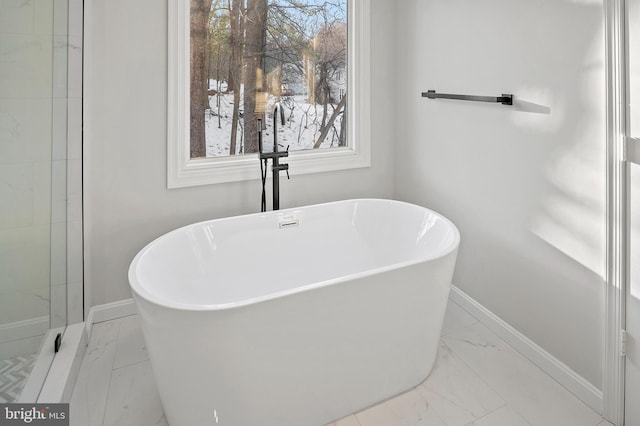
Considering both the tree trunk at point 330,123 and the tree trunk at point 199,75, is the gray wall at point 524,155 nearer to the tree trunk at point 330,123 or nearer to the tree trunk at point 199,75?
the tree trunk at point 330,123

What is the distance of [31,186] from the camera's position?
1.50m

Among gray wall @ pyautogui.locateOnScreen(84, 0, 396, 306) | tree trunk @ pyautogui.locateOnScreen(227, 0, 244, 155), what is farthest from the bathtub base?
tree trunk @ pyautogui.locateOnScreen(227, 0, 244, 155)

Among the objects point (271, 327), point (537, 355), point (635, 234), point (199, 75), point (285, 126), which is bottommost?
point (537, 355)

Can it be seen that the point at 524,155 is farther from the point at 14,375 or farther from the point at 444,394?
the point at 14,375

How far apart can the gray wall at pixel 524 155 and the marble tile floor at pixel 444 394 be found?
182mm

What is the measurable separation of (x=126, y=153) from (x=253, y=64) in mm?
979

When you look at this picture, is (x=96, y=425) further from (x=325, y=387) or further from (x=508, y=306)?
(x=508, y=306)

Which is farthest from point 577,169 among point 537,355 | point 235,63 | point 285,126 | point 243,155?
point 235,63

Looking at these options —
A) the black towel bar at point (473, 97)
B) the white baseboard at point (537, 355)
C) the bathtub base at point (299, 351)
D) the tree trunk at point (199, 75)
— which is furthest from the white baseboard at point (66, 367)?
the black towel bar at point (473, 97)

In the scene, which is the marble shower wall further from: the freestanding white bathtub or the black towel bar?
the black towel bar

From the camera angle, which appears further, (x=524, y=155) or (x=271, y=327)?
(x=524, y=155)

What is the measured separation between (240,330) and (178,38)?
5.76ft

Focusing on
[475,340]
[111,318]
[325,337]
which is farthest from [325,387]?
[111,318]

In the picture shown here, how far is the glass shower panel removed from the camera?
129 centimetres
